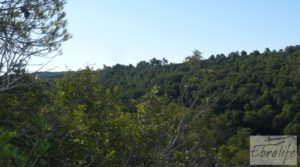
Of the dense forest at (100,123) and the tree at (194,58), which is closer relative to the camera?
the dense forest at (100,123)

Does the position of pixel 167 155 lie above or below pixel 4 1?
below

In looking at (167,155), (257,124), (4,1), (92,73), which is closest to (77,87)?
(92,73)

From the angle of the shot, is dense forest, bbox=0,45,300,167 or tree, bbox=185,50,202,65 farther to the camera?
tree, bbox=185,50,202,65

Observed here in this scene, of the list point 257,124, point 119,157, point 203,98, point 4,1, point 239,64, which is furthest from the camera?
point 239,64

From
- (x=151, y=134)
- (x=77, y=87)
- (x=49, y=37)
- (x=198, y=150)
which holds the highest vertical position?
(x=49, y=37)

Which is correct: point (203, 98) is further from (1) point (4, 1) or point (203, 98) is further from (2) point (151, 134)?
(1) point (4, 1)

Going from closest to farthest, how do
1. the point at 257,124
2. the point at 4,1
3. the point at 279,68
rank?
the point at 4,1
the point at 257,124
the point at 279,68

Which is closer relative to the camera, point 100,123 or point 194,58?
point 100,123

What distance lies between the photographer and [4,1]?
13.8ft

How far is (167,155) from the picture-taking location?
5676mm

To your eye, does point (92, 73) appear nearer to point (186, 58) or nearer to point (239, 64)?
point (186, 58)

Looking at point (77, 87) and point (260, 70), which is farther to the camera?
point (260, 70)

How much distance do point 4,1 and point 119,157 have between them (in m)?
1.86

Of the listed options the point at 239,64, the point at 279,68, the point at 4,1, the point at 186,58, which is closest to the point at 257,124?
the point at 279,68
